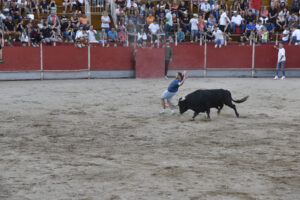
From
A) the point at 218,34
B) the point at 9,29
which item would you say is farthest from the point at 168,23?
the point at 9,29

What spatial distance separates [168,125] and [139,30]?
11098 mm

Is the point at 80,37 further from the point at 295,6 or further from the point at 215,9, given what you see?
the point at 295,6

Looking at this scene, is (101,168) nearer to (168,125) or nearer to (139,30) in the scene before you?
(168,125)

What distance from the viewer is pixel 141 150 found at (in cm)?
842

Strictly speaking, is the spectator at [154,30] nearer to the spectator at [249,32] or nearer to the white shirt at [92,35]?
the white shirt at [92,35]

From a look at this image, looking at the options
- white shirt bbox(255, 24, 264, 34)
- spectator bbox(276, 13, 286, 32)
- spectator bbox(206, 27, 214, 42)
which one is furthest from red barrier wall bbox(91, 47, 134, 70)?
spectator bbox(276, 13, 286, 32)

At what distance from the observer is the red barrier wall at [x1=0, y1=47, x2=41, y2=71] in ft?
63.8

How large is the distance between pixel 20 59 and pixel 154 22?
6.02m

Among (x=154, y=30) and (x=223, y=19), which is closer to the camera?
(x=154, y=30)

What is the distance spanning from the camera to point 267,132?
392 inches

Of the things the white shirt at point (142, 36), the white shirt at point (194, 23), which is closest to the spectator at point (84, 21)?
the white shirt at point (142, 36)

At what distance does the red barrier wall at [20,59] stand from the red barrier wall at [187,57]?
231 inches

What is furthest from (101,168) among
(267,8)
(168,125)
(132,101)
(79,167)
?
(267,8)

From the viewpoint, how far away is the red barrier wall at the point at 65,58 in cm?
1998
